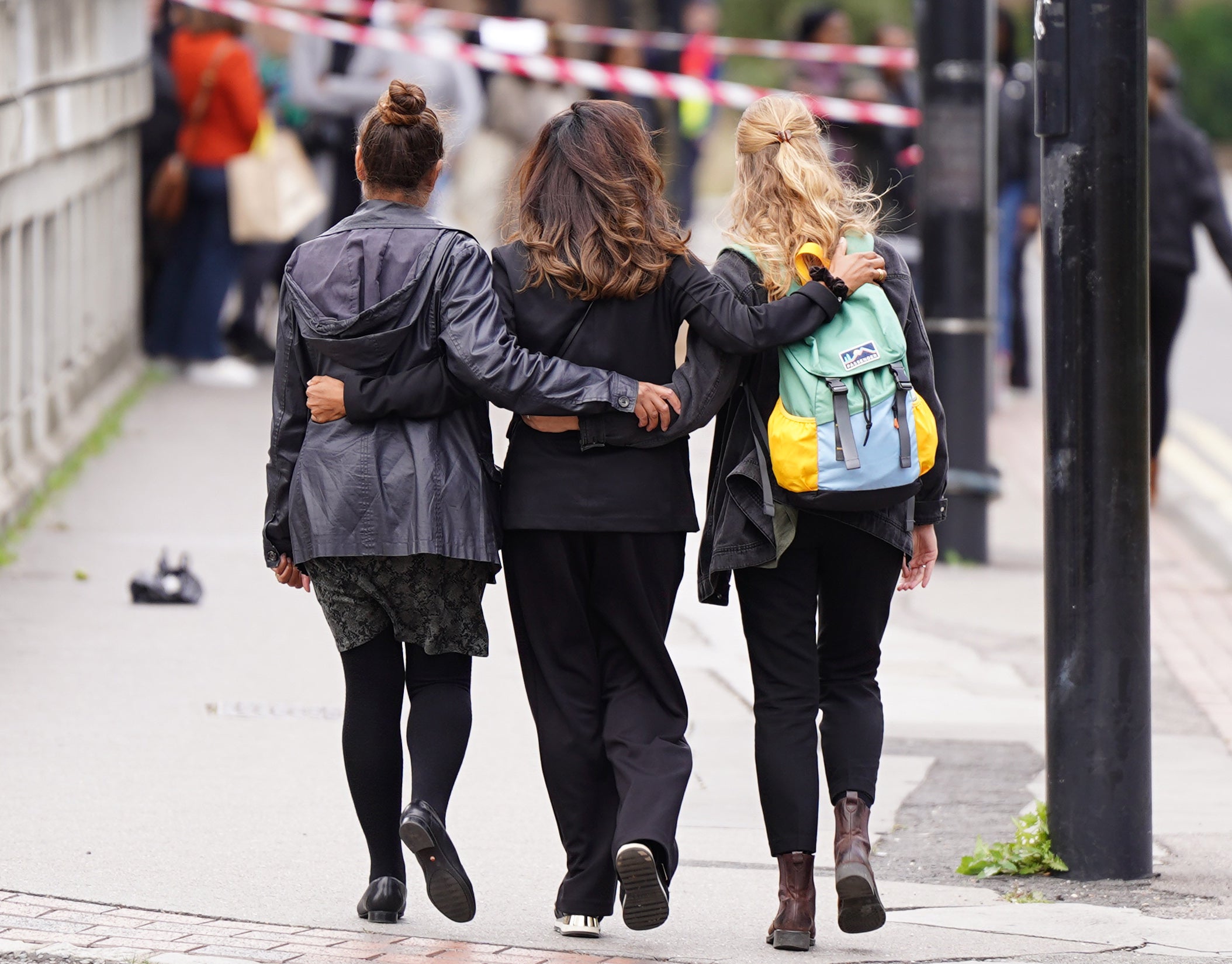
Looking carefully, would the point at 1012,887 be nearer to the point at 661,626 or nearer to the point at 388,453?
the point at 661,626

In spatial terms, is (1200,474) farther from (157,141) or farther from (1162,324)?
(157,141)

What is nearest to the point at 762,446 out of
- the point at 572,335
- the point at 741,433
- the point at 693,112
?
the point at 741,433

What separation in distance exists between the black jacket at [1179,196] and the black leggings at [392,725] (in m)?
6.65

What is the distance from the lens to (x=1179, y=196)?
10.5 meters

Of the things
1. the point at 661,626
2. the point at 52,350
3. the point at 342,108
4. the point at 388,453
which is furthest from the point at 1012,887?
the point at 342,108

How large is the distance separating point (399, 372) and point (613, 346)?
0.42 meters

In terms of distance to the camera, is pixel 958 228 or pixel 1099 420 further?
pixel 958 228

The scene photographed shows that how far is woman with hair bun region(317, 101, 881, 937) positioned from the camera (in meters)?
4.40

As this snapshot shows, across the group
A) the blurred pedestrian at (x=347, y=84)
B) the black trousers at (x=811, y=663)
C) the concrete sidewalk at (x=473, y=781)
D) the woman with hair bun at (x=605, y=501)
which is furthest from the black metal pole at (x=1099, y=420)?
the blurred pedestrian at (x=347, y=84)

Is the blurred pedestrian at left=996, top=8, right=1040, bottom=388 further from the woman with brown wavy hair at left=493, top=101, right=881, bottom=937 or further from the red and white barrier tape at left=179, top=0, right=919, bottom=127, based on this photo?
the woman with brown wavy hair at left=493, top=101, right=881, bottom=937

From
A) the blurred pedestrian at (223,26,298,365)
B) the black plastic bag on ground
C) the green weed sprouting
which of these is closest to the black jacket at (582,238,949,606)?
the green weed sprouting

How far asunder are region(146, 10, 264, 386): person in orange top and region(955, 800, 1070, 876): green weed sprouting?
27.3ft

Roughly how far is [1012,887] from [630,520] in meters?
1.38

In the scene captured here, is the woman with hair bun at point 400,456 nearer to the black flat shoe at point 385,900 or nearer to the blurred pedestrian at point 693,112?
the black flat shoe at point 385,900
